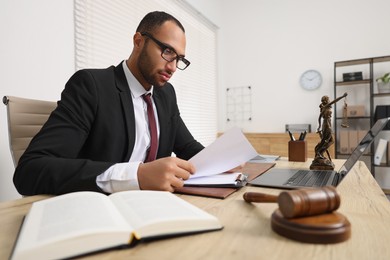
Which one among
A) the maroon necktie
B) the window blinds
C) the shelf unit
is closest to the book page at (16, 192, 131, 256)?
the maroon necktie

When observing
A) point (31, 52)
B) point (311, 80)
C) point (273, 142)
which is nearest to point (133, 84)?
point (31, 52)

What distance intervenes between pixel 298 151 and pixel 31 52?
1.67 meters

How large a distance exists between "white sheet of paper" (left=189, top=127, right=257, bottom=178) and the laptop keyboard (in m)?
0.16

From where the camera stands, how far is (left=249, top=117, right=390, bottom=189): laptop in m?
0.76

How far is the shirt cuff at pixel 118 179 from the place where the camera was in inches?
29.3

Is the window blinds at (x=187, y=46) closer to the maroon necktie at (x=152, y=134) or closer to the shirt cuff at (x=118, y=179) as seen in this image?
the maroon necktie at (x=152, y=134)

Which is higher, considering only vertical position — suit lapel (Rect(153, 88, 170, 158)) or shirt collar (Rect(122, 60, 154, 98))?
shirt collar (Rect(122, 60, 154, 98))

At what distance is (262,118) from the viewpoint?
412 centimetres

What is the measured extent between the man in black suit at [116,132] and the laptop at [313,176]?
0.28m

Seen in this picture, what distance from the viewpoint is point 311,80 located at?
12.5 ft

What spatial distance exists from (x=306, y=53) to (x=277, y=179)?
340cm

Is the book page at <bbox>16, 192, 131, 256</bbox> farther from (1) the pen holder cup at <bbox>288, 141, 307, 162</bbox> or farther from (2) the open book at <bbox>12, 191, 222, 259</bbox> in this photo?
(1) the pen holder cup at <bbox>288, 141, 307, 162</bbox>


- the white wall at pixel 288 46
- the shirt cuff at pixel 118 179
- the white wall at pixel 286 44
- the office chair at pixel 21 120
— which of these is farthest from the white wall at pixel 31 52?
the white wall at pixel 288 46

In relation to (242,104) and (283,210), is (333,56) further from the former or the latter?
(283,210)
